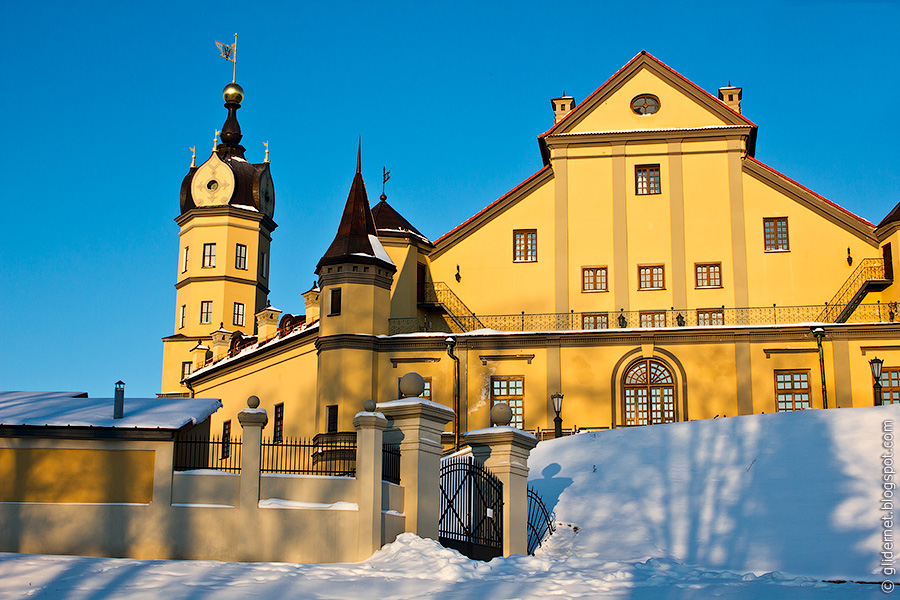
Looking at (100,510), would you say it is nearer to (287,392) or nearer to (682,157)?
(287,392)

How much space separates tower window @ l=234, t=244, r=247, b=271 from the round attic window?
2136 centimetres

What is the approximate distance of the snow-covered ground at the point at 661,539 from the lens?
14.4 metres

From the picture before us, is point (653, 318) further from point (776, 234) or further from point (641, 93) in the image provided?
point (641, 93)

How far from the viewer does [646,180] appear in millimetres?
40562

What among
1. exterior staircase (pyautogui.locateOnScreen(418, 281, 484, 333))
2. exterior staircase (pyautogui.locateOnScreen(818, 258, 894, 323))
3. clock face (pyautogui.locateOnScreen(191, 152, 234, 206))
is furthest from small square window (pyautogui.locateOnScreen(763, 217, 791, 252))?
clock face (pyautogui.locateOnScreen(191, 152, 234, 206))

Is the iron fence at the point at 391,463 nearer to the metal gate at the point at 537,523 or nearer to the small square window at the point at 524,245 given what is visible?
the metal gate at the point at 537,523

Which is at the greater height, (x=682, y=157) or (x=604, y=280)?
(x=682, y=157)

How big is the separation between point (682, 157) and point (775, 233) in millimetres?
4380

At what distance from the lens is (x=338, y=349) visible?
3672 centimetres

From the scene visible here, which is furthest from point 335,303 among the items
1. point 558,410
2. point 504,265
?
point 558,410

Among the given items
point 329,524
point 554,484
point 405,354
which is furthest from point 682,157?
point 329,524

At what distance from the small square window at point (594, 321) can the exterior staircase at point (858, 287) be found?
735 cm

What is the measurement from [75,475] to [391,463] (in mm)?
5048

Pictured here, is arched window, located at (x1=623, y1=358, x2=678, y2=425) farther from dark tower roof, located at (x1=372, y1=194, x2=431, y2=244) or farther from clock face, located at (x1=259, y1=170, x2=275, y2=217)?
clock face, located at (x1=259, y1=170, x2=275, y2=217)
